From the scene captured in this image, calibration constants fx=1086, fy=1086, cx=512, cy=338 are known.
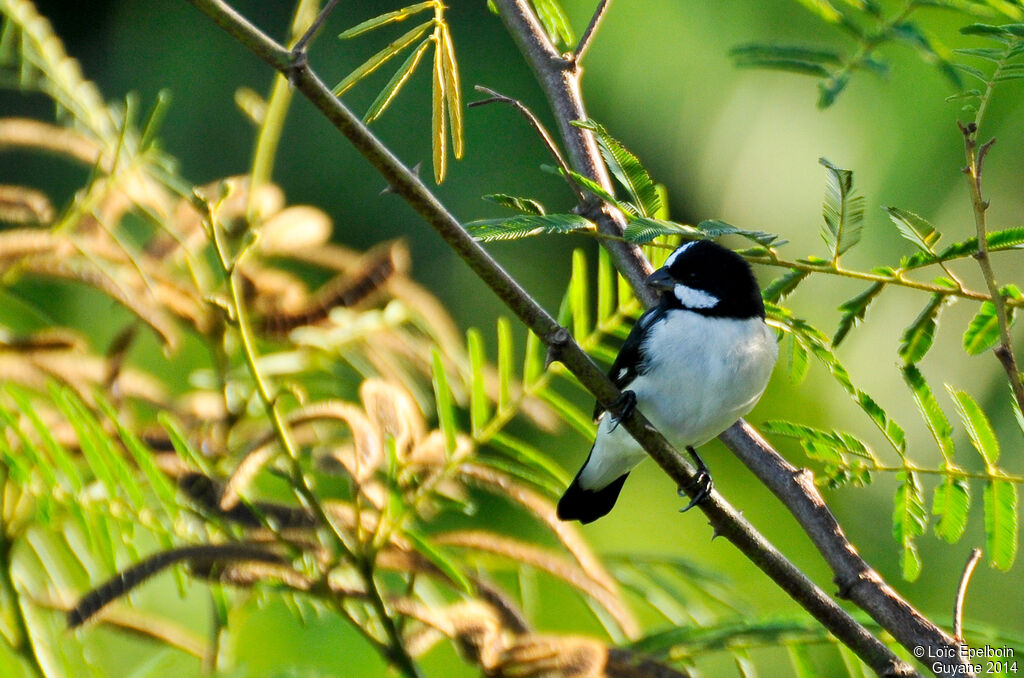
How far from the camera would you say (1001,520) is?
137cm

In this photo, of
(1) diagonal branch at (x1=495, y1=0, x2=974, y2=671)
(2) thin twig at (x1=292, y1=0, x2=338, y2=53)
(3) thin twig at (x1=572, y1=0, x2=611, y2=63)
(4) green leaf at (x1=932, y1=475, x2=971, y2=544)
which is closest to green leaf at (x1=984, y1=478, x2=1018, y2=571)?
(4) green leaf at (x1=932, y1=475, x2=971, y2=544)

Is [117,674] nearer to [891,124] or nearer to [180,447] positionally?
[180,447]

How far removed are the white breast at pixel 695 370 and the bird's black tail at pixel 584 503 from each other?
0.15 metres

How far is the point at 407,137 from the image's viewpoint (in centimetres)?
384

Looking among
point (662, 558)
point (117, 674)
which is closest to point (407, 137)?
point (117, 674)

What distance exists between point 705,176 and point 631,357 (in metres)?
1.40

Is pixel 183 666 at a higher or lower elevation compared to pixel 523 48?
lower

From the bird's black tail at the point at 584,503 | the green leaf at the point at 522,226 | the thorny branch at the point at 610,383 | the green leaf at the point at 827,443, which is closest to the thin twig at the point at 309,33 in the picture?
the thorny branch at the point at 610,383

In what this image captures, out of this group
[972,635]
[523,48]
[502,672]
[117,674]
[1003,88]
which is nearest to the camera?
[502,672]

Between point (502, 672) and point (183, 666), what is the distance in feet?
2.11

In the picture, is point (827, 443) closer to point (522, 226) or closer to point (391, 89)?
point (522, 226)

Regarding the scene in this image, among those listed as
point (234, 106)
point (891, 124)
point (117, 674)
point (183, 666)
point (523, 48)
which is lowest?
point (117, 674)

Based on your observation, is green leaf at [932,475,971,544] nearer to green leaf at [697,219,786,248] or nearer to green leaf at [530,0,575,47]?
green leaf at [697,219,786,248]

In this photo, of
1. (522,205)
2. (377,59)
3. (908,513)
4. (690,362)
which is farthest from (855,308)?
(690,362)
